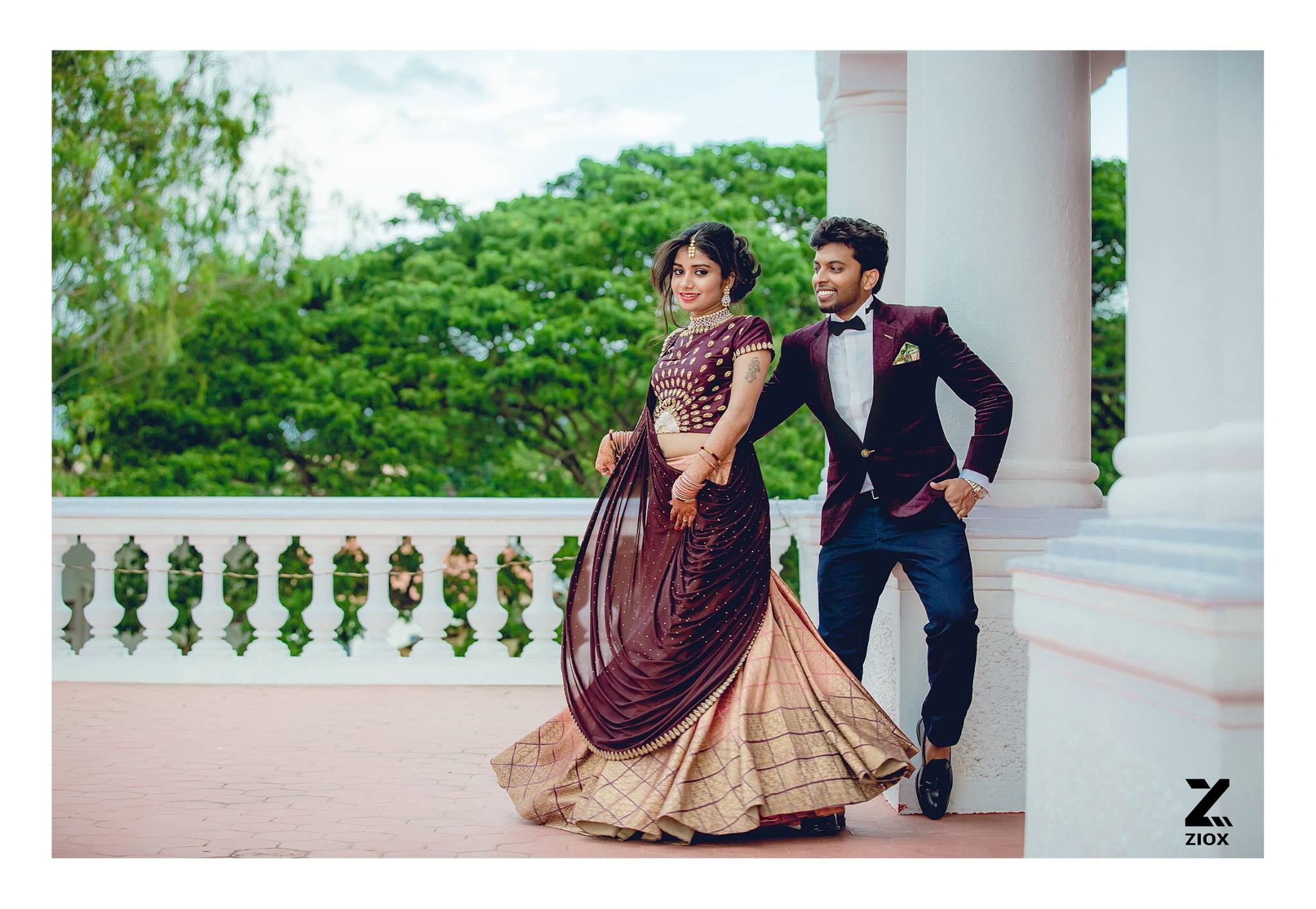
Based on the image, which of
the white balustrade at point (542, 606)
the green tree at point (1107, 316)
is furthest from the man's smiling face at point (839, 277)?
the green tree at point (1107, 316)

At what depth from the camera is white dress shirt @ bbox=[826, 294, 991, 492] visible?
3441mm

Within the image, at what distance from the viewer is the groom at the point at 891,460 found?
3.32 m

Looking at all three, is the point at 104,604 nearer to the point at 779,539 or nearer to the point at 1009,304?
the point at 779,539

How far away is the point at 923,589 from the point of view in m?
3.36

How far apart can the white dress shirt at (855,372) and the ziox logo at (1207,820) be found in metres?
1.41

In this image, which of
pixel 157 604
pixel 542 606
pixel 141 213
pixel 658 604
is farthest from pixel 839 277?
pixel 141 213

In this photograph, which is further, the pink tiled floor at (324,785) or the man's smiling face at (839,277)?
the man's smiling face at (839,277)

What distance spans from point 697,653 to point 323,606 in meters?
2.98

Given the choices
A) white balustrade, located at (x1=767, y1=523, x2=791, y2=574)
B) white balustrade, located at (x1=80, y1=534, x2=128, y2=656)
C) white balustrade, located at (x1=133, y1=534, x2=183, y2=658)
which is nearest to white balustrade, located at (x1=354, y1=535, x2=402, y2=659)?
white balustrade, located at (x1=133, y1=534, x2=183, y2=658)

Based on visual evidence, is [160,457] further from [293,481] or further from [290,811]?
[290,811]

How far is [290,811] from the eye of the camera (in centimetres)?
345

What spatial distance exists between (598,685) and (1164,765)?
168cm

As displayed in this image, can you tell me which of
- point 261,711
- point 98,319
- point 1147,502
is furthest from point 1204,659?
point 98,319

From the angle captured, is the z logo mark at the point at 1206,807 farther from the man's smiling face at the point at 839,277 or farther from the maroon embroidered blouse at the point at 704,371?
the man's smiling face at the point at 839,277
